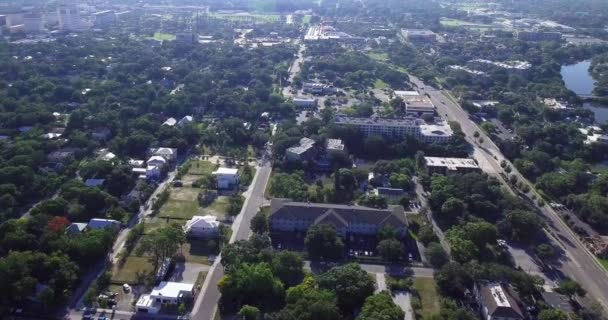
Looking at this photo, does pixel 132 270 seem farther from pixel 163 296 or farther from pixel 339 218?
pixel 339 218

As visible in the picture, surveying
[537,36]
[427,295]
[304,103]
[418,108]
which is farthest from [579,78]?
[427,295]

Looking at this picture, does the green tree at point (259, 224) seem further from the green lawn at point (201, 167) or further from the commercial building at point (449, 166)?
the commercial building at point (449, 166)

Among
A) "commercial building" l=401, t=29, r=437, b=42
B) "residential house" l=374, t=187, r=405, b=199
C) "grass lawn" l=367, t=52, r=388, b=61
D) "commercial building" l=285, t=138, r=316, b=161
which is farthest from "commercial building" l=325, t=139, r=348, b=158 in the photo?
"commercial building" l=401, t=29, r=437, b=42

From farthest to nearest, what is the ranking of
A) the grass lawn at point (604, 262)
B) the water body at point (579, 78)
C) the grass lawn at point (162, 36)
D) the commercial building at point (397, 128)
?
1. the grass lawn at point (162, 36)
2. the water body at point (579, 78)
3. the commercial building at point (397, 128)
4. the grass lawn at point (604, 262)

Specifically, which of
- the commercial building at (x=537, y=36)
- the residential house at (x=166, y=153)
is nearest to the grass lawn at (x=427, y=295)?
the residential house at (x=166, y=153)

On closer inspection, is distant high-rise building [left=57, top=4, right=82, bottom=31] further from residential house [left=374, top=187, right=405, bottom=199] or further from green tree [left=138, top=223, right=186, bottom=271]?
residential house [left=374, top=187, right=405, bottom=199]

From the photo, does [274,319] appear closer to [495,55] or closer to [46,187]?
[46,187]
